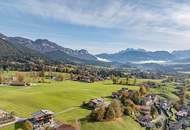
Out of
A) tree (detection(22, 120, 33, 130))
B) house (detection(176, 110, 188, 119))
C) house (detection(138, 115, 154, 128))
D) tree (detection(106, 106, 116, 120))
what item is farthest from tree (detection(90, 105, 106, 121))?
house (detection(176, 110, 188, 119))

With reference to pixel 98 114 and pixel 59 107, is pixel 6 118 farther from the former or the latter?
pixel 98 114

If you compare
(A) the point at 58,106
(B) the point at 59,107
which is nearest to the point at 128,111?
(B) the point at 59,107

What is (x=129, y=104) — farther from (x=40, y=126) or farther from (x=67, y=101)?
(x=40, y=126)

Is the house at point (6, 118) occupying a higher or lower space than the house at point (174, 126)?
higher

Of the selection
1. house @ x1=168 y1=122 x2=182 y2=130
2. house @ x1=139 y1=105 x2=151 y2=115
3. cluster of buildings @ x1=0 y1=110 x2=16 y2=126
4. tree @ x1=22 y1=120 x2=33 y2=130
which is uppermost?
cluster of buildings @ x1=0 y1=110 x2=16 y2=126

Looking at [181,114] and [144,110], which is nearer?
[144,110]

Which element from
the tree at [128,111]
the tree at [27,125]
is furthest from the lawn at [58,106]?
the tree at [128,111]

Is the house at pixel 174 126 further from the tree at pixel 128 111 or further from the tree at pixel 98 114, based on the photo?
the tree at pixel 98 114

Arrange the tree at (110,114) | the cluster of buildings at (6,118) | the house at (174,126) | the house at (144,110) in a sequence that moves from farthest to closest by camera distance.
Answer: the house at (144,110)
the house at (174,126)
the tree at (110,114)
the cluster of buildings at (6,118)

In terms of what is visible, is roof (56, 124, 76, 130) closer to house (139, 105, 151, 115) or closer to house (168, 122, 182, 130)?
house (168, 122, 182, 130)
